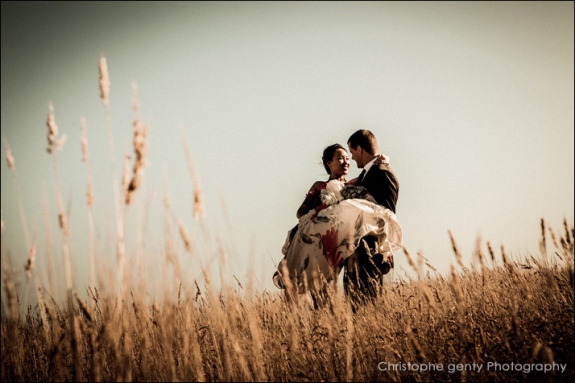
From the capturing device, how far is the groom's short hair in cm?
317

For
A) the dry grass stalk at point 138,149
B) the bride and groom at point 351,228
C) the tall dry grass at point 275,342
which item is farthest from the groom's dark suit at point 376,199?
the dry grass stalk at point 138,149

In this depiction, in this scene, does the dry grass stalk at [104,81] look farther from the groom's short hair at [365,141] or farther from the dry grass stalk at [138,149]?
the groom's short hair at [365,141]

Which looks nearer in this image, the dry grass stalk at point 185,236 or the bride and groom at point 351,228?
the dry grass stalk at point 185,236

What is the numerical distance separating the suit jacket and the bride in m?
0.07

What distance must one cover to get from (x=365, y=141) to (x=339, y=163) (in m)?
0.34

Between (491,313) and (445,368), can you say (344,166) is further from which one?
(445,368)

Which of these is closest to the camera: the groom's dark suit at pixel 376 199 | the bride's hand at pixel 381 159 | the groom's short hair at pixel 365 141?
the groom's dark suit at pixel 376 199

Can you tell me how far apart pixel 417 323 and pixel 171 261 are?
63.3 inches

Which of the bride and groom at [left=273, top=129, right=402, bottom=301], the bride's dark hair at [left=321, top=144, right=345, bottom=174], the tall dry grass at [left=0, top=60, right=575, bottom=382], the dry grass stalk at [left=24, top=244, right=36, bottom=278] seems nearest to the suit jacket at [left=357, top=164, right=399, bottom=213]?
the bride and groom at [left=273, top=129, right=402, bottom=301]

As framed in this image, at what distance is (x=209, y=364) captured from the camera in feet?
6.18

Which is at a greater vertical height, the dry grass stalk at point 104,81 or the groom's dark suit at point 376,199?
the dry grass stalk at point 104,81

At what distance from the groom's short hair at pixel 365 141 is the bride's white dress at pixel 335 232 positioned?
0.46 m

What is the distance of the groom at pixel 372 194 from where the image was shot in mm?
2820

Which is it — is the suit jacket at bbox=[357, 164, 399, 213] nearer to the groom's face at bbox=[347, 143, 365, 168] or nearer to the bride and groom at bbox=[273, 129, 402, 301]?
the bride and groom at bbox=[273, 129, 402, 301]
